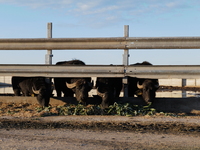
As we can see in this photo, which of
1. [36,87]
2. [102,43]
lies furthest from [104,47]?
[36,87]

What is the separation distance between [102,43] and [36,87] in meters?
3.26

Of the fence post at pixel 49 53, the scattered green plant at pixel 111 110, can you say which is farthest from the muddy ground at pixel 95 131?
the fence post at pixel 49 53

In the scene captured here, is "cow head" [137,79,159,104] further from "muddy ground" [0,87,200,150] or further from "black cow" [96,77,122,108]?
Answer: "muddy ground" [0,87,200,150]

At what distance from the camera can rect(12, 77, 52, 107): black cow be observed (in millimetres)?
12936

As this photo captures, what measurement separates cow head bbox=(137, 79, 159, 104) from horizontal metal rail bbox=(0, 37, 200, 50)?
1700 mm

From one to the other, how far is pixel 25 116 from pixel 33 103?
2.41 meters

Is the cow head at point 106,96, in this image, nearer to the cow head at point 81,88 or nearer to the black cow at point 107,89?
the black cow at point 107,89

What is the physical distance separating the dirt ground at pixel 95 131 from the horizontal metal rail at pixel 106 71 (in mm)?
1372

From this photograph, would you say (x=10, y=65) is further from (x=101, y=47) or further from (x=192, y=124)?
(x=192, y=124)

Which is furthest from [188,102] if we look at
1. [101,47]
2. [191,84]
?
[191,84]

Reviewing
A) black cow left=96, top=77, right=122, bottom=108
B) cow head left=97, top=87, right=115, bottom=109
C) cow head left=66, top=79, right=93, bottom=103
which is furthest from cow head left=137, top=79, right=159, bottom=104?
cow head left=66, top=79, right=93, bottom=103

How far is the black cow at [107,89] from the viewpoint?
492 inches

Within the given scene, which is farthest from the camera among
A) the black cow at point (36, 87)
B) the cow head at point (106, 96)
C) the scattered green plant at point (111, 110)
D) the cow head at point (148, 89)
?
the black cow at point (36, 87)

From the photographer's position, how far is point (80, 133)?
793 centimetres
